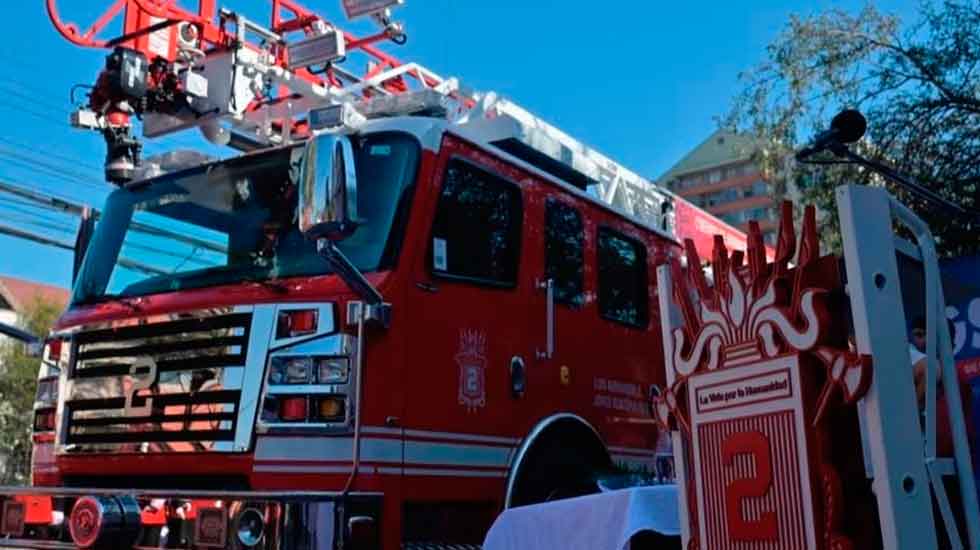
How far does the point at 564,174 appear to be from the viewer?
633 cm

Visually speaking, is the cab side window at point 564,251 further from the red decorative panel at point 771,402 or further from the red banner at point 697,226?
the red decorative panel at point 771,402

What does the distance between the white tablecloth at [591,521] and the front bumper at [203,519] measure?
0.60m

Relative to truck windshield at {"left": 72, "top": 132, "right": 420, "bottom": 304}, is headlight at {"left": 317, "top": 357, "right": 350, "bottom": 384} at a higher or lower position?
lower

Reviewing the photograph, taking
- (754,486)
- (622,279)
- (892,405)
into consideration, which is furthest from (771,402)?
(622,279)

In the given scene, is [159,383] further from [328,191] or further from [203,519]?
[328,191]

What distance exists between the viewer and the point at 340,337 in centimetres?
449

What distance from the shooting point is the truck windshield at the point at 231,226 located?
488 cm

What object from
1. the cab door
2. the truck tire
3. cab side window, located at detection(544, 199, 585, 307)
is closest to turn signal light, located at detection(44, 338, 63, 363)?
the cab door

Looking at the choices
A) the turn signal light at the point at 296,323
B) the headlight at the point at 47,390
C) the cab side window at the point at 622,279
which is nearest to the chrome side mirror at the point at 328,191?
the turn signal light at the point at 296,323

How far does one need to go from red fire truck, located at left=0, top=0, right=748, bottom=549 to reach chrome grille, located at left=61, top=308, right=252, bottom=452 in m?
0.01

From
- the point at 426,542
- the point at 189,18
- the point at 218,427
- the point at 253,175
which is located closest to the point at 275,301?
the point at 218,427

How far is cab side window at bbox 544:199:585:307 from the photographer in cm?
571

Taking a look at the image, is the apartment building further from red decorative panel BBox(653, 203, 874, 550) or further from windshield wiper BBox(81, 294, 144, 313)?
windshield wiper BBox(81, 294, 144, 313)

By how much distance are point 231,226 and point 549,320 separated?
175 centimetres
